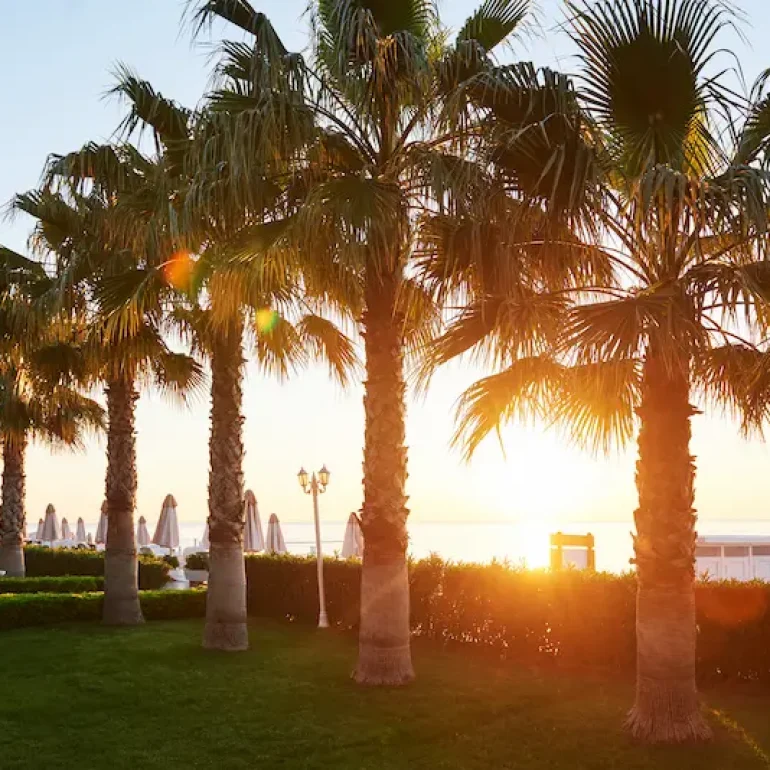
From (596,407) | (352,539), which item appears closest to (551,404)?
(596,407)

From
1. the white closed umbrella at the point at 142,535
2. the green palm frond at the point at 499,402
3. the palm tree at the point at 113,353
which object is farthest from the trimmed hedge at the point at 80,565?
the green palm frond at the point at 499,402

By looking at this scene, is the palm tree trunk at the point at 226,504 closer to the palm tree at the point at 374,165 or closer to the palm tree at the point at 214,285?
the palm tree at the point at 214,285

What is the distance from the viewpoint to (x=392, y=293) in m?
10.7

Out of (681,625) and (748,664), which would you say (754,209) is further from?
(748,664)

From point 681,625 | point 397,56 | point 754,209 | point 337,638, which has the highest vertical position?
point 397,56

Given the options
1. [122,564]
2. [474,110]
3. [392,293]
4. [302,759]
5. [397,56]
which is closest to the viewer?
[302,759]

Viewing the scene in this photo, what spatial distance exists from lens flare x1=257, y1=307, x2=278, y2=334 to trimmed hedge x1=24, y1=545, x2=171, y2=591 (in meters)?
9.80

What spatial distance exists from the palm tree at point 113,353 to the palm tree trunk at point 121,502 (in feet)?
0.05

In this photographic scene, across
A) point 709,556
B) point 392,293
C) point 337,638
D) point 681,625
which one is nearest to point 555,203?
point 392,293

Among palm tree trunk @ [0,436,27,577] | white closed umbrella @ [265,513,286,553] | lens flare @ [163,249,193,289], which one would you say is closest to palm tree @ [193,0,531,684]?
lens flare @ [163,249,193,289]

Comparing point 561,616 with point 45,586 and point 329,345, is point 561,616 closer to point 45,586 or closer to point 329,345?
point 329,345

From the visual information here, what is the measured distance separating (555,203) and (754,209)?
5.51ft

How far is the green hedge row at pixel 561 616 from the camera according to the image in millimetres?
10758

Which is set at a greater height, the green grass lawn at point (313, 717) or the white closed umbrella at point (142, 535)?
the white closed umbrella at point (142, 535)
